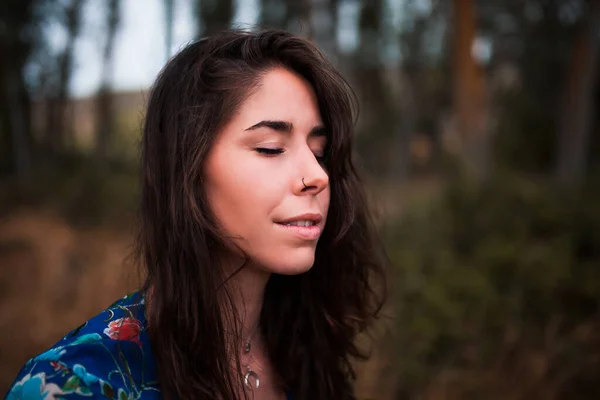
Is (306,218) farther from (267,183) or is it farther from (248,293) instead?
(248,293)

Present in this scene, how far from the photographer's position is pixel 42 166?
12125 millimetres

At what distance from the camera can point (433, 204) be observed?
22.3 ft

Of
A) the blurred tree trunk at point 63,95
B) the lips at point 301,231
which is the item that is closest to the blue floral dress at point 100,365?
the lips at point 301,231

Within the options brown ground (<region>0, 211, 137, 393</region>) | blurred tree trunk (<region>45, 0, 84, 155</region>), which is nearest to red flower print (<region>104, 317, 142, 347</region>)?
brown ground (<region>0, 211, 137, 393</region>)

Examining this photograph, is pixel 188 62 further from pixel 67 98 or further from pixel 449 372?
pixel 67 98

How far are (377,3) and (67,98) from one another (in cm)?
832

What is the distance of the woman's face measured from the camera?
1.32 metres

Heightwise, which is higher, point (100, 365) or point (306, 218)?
point (306, 218)

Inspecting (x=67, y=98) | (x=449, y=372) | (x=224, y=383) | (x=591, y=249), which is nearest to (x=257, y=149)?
(x=224, y=383)

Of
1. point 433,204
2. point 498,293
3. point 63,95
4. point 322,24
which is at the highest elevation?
point 322,24

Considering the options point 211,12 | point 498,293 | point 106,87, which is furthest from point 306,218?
point 211,12

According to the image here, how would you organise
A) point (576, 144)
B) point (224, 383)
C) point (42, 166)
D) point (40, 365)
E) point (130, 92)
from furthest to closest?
point (130, 92) < point (42, 166) < point (576, 144) < point (224, 383) < point (40, 365)

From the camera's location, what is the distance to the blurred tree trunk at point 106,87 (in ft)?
40.1

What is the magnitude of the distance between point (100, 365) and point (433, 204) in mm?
6068
